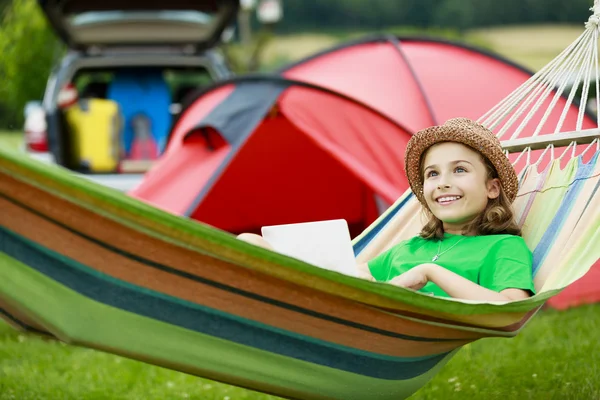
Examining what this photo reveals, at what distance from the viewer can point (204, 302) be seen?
155 cm

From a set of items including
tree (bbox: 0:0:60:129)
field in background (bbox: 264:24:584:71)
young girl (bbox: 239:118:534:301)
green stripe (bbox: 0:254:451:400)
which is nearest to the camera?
green stripe (bbox: 0:254:451:400)

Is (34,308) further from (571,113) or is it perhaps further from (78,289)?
(571,113)

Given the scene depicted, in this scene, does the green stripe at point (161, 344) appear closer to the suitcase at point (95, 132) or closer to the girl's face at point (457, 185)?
the girl's face at point (457, 185)

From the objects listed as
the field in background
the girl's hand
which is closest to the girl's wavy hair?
the girl's hand

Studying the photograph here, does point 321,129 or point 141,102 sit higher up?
point 141,102

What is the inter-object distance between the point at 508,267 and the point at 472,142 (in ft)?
1.03

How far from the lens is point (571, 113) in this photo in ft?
11.8

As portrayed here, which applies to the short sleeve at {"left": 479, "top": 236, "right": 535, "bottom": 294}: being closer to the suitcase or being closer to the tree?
the suitcase

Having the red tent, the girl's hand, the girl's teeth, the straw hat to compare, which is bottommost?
the girl's hand

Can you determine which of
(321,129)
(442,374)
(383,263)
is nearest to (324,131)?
(321,129)

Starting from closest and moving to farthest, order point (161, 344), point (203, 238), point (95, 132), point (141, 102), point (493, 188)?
point (203, 238)
point (161, 344)
point (493, 188)
point (95, 132)
point (141, 102)

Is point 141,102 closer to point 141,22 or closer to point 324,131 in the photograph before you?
point 141,22

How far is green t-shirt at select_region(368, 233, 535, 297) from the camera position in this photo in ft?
5.84

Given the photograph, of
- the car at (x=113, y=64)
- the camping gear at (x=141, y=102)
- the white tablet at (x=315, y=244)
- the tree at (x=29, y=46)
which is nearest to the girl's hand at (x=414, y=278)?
the white tablet at (x=315, y=244)
